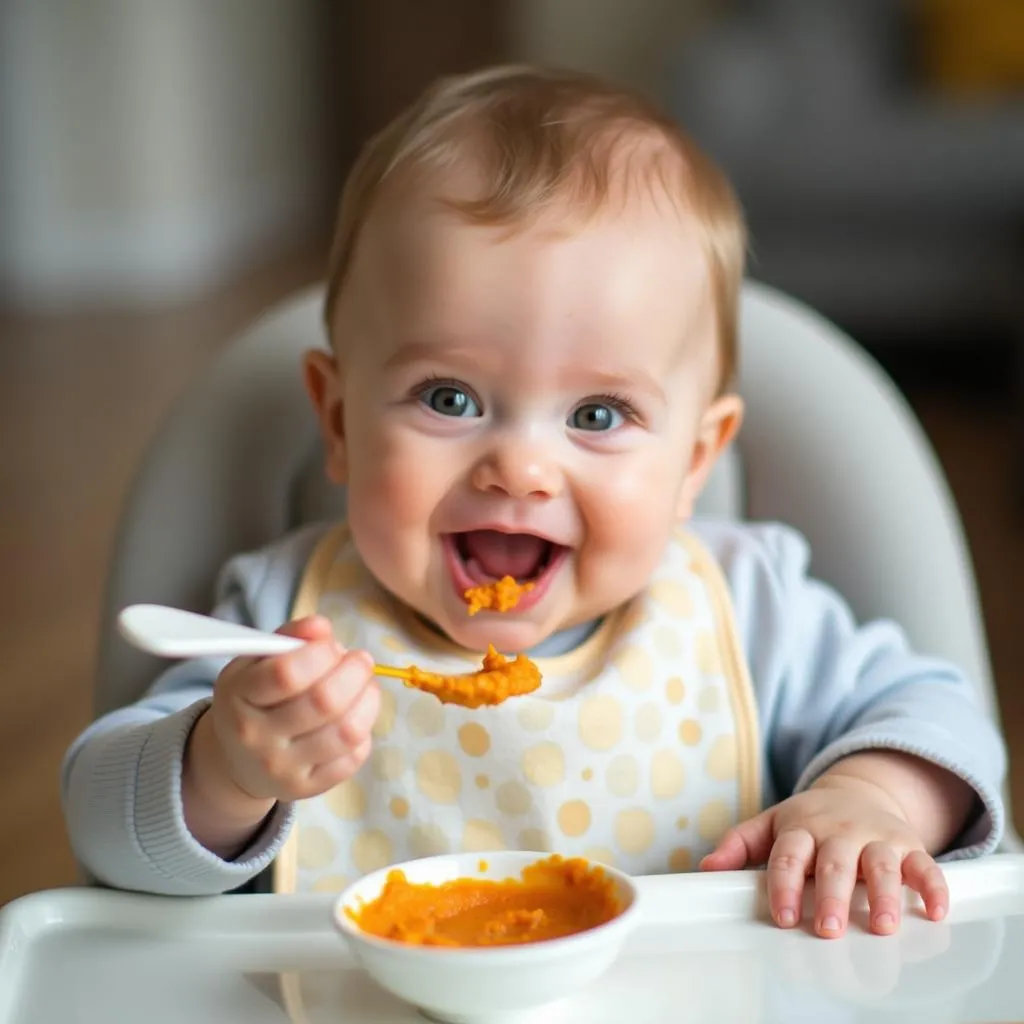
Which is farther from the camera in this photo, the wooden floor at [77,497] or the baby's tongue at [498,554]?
the wooden floor at [77,497]

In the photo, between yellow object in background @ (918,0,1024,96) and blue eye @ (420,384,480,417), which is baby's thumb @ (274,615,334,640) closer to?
blue eye @ (420,384,480,417)

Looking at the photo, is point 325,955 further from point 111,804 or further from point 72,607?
point 72,607

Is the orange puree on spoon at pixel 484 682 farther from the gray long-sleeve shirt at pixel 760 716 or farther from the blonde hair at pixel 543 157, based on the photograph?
the blonde hair at pixel 543 157

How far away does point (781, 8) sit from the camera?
390cm

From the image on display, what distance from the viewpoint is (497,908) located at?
654 millimetres

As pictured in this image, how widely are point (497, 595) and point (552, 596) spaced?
36 mm

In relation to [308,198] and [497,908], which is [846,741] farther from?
[308,198]

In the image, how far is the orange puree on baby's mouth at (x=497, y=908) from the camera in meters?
0.62

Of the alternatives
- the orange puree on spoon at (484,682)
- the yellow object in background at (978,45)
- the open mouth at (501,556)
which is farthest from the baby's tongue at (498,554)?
the yellow object in background at (978,45)

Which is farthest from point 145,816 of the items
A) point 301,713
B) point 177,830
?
point 301,713

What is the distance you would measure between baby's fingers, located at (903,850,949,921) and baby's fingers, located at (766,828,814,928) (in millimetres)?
44

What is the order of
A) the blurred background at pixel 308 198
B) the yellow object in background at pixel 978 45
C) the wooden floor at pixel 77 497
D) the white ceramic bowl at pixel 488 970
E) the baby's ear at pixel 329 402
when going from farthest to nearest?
the yellow object in background at pixel 978 45, the blurred background at pixel 308 198, the wooden floor at pixel 77 497, the baby's ear at pixel 329 402, the white ceramic bowl at pixel 488 970

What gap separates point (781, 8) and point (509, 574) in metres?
3.37

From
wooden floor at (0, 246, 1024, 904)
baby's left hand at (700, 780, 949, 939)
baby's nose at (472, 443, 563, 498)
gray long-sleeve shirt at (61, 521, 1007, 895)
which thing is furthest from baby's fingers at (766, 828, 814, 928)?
wooden floor at (0, 246, 1024, 904)
